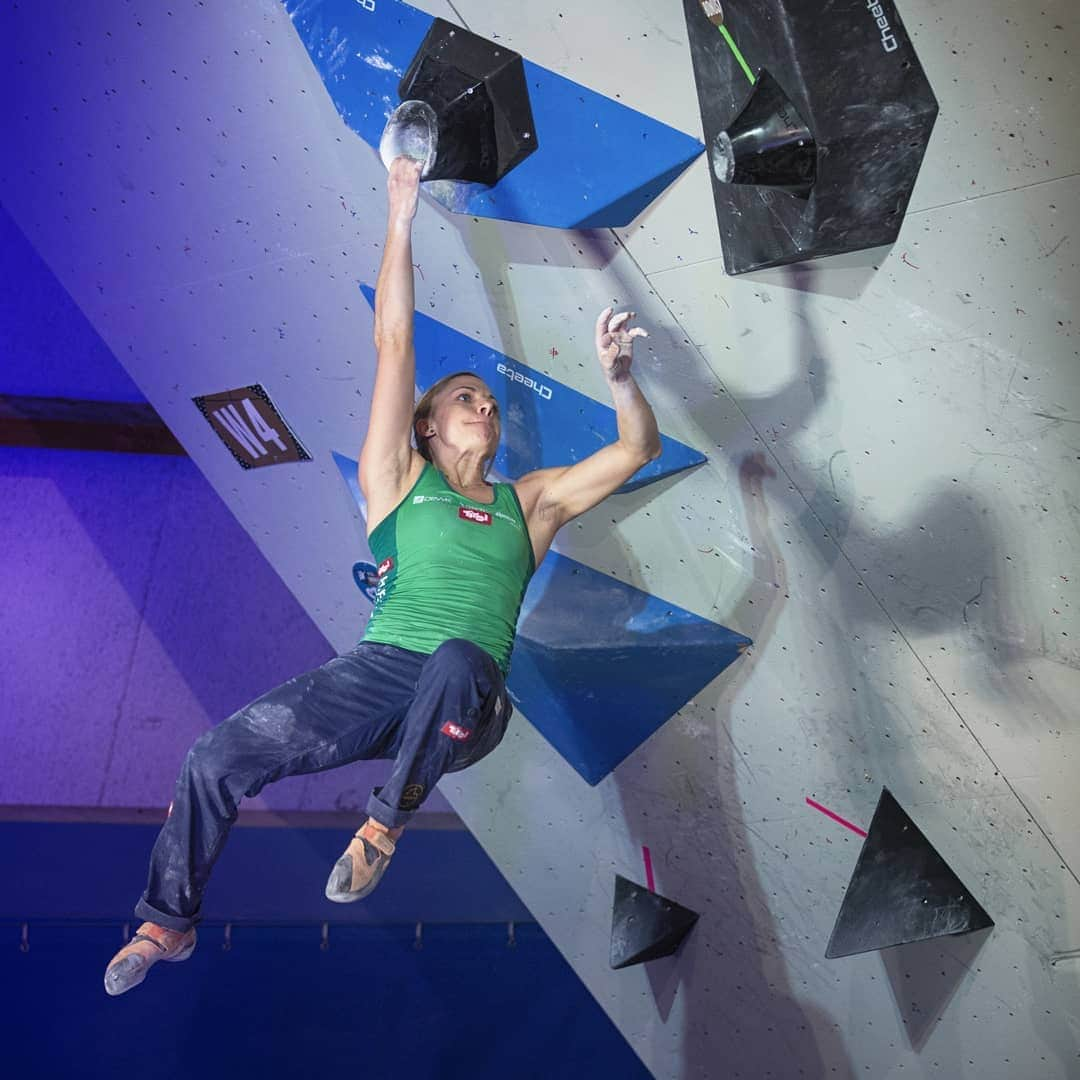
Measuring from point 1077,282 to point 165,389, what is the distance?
2.24 m

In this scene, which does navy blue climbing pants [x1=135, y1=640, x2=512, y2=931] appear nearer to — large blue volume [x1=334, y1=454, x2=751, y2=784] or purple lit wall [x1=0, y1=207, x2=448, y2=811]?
large blue volume [x1=334, y1=454, x2=751, y2=784]

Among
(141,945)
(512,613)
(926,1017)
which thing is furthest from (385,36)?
(926,1017)

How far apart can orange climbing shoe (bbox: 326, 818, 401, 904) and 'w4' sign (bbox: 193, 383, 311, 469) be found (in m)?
1.25

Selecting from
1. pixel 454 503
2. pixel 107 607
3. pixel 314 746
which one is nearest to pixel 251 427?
pixel 454 503

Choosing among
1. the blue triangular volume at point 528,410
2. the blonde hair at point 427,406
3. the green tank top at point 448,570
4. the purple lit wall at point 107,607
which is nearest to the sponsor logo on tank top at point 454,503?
the green tank top at point 448,570

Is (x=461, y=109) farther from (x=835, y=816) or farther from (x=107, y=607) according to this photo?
(x=107, y=607)

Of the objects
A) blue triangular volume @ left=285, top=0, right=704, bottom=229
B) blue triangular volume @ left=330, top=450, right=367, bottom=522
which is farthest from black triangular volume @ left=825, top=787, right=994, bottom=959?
blue triangular volume @ left=330, top=450, right=367, bottom=522

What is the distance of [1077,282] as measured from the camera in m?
1.70

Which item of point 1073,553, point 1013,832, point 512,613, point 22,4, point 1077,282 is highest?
point 22,4

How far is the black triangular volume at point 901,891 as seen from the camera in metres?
2.24

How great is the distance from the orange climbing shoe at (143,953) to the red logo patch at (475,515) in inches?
34.2

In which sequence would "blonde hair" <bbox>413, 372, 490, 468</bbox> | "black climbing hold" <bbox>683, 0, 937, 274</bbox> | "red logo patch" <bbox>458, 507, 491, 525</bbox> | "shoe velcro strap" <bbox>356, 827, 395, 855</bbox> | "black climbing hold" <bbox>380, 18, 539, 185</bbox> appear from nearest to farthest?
"black climbing hold" <bbox>683, 0, 937, 274</bbox> → "shoe velcro strap" <bbox>356, 827, 395, 855</bbox> → "black climbing hold" <bbox>380, 18, 539, 185</bbox> → "red logo patch" <bbox>458, 507, 491, 525</bbox> → "blonde hair" <bbox>413, 372, 490, 468</bbox>

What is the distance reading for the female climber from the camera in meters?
1.88

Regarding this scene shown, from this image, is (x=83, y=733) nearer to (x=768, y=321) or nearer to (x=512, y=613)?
(x=512, y=613)
